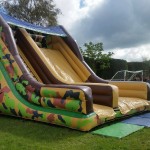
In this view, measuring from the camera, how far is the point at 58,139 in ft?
13.2

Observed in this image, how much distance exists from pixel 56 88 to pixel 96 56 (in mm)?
14770

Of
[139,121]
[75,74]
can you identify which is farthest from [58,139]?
[75,74]

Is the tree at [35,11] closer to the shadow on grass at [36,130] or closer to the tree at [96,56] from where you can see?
the tree at [96,56]

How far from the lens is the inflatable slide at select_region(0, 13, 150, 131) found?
14.9 ft

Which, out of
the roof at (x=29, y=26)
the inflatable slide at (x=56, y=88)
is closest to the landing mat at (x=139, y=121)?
the inflatable slide at (x=56, y=88)

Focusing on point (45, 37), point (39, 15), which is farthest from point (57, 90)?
point (39, 15)

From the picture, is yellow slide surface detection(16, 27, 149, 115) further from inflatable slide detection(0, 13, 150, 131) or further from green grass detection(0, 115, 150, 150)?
green grass detection(0, 115, 150, 150)

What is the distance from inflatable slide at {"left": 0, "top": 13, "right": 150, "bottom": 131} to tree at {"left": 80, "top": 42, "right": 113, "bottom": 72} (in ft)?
37.1

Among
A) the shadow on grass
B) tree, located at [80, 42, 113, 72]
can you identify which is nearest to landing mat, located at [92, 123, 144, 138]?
the shadow on grass

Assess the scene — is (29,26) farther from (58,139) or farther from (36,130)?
(58,139)

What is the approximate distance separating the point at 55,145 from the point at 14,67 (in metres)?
2.16

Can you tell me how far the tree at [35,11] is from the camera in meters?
21.7

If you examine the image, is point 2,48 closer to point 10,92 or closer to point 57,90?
point 10,92

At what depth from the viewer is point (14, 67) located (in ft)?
17.9
